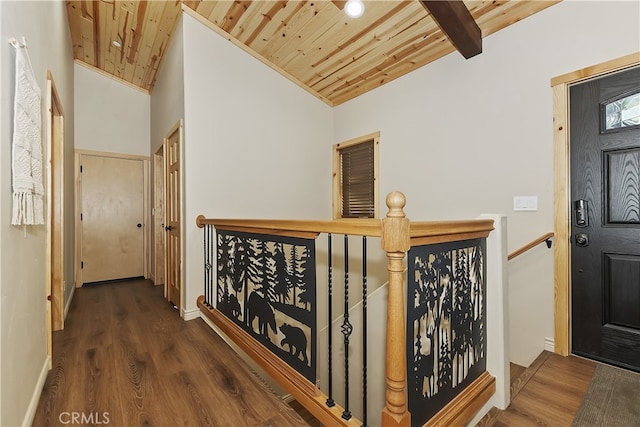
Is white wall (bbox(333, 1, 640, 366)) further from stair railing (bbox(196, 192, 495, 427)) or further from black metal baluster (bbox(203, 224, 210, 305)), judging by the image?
black metal baluster (bbox(203, 224, 210, 305))

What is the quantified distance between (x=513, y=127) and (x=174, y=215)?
3546mm

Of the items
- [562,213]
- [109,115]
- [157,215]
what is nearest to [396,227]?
[562,213]

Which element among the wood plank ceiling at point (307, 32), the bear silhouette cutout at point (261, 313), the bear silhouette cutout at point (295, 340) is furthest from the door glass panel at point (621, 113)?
the bear silhouette cutout at point (261, 313)

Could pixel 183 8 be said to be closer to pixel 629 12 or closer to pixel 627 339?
pixel 629 12

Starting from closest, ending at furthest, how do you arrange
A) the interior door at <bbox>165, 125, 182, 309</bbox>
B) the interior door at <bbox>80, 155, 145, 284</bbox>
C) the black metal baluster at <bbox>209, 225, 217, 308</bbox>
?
the black metal baluster at <bbox>209, 225, 217, 308</bbox> → the interior door at <bbox>165, 125, 182, 309</bbox> → the interior door at <bbox>80, 155, 145, 284</bbox>

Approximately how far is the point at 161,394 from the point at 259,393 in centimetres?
57

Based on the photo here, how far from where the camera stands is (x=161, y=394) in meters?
1.81

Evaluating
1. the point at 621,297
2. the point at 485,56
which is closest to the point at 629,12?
the point at 485,56

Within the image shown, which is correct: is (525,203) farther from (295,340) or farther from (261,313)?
(261,313)

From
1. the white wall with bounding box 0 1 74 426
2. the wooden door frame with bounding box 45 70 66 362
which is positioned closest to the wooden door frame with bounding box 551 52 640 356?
the white wall with bounding box 0 1 74 426

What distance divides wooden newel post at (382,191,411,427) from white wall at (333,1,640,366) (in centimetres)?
191

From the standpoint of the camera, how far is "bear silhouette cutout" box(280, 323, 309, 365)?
1682 millimetres

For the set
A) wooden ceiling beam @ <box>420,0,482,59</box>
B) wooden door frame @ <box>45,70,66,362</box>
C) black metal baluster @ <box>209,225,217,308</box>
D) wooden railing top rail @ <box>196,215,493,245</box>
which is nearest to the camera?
wooden railing top rail @ <box>196,215,493,245</box>

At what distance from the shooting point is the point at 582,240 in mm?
2273
